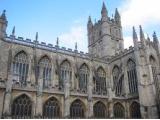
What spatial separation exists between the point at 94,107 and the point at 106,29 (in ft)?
71.8

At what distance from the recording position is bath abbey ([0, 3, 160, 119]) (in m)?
23.7

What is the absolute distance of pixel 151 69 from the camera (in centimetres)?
3072

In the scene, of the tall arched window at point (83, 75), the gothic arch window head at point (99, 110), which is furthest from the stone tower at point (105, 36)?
the gothic arch window head at point (99, 110)

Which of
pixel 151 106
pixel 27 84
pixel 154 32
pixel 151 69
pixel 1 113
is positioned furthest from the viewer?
pixel 154 32


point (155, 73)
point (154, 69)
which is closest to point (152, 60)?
point (154, 69)

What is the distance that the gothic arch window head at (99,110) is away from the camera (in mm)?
28362

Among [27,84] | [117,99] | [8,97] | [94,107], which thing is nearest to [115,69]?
[117,99]

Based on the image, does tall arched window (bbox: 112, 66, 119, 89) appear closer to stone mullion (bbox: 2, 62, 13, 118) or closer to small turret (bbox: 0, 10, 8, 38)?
stone mullion (bbox: 2, 62, 13, 118)

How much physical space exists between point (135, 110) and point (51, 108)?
514 inches

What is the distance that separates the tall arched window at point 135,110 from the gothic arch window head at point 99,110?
187 inches

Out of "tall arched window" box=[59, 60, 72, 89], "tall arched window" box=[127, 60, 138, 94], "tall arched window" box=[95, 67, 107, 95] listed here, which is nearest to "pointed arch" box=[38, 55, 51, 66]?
"tall arched window" box=[59, 60, 72, 89]

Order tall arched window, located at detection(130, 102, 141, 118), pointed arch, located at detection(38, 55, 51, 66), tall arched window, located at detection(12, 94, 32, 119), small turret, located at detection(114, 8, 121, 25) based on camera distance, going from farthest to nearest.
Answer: small turret, located at detection(114, 8, 121, 25)
pointed arch, located at detection(38, 55, 51, 66)
tall arched window, located at detection(130, 102, 141, 118)
tall arched window, located at detection(12, 94, 32, 119)

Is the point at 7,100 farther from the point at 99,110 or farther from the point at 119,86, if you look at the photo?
the point at 119,86

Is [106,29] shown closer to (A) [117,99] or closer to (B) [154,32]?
(B) [154,32]
